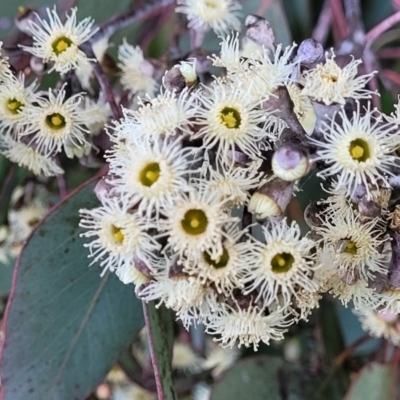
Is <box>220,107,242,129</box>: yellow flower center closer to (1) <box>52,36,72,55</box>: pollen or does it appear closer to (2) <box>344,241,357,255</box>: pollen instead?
(2) <box>344,241,357,255</box>: pollen

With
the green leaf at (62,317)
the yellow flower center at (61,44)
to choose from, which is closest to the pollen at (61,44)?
the yellow flower center at (61,44)

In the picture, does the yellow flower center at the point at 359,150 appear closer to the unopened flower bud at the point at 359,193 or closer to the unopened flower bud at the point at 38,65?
the unopened flower bud at the point at 359,193

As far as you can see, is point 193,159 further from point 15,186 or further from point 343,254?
point 15,186

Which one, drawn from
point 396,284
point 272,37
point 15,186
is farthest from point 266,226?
point 15,186

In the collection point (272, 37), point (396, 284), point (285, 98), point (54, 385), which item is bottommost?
point (54, 385)

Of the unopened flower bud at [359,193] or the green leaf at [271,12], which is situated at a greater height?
the green leaf at [271,12]

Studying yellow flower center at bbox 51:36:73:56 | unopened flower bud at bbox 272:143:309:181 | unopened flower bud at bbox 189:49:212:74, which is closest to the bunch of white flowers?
unopened flower bud at bbox 272:143:309:181
